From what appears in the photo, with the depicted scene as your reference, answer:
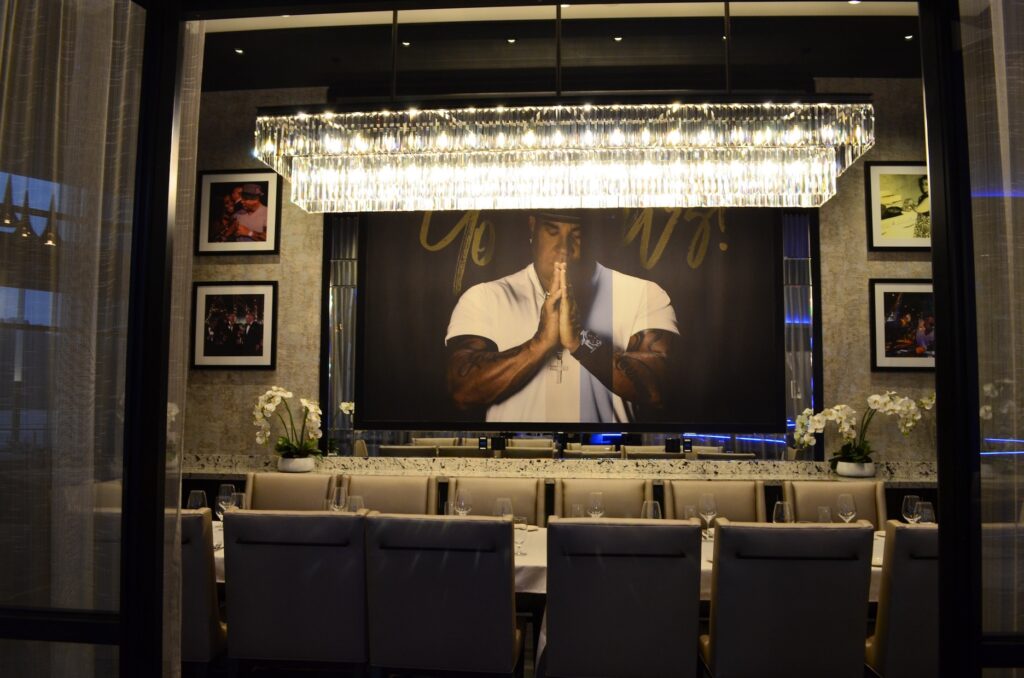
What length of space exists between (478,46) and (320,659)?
12.5 ft

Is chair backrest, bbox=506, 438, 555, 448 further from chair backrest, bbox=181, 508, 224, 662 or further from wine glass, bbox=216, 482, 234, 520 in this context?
chair backrest, bbox=181, 508, 224, 662

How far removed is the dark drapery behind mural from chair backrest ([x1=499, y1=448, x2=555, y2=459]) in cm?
20

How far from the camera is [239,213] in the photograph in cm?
527

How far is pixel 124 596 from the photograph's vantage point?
1517 millimetres

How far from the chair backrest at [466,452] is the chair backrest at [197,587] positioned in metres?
2.47

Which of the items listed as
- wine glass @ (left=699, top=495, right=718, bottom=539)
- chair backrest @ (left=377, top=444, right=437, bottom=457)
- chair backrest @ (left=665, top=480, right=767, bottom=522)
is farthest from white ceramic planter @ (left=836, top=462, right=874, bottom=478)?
chair backrest @ (left=377, top=444, right=437, bottom=457)

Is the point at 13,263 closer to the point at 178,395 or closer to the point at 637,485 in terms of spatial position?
the point at 178,395

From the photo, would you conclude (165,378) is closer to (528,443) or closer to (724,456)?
(528,443)

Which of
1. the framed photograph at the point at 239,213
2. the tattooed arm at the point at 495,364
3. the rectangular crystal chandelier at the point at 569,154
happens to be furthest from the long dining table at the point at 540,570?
the framed photograph at the point at 239,213

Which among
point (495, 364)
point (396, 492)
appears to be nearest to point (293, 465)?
point (396, 492)

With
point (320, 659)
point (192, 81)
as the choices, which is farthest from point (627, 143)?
point (320, 659)

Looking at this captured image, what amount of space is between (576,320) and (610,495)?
135cm

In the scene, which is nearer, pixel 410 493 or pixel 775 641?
pixel 775 641

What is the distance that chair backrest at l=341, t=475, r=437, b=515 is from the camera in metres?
4.12
